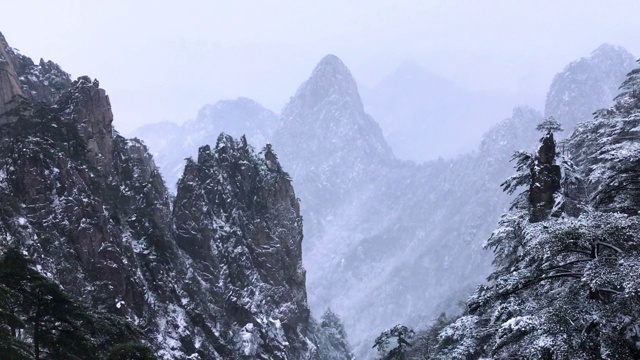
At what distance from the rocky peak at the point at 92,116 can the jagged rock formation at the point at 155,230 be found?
10 centimetres

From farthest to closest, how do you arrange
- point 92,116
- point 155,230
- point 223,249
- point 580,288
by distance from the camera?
1. point 223,249
2. point 92,116
3. point 155,230
4. point 580,288

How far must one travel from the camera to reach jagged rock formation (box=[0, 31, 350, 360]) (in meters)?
32.2

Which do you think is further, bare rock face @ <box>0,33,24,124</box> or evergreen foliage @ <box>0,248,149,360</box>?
bare rock face @ <box>0,33,24,124</box>

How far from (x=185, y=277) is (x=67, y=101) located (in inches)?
656

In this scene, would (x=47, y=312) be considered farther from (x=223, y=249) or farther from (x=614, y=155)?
(x=223, y=249)

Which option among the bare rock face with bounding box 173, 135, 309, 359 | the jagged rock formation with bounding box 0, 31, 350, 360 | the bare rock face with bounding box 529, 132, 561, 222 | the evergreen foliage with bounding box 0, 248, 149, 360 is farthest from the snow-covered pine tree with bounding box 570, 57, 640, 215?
the bare rock face with bounding box 173, 135, 309, 359

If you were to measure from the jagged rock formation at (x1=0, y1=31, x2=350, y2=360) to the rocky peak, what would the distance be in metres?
0.10

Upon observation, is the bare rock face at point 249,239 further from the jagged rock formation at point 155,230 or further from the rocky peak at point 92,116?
the rocky peak at point 92,116

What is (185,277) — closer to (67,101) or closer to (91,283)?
(91,283)

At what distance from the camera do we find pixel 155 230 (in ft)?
132

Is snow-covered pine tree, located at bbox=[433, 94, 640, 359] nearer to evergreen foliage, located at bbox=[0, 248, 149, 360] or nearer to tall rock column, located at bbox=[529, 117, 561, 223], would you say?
tall rock column, located at bbox=[529, 117, 561, 223]

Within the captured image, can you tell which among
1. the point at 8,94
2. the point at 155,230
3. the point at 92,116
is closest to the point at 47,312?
the point at 155,230

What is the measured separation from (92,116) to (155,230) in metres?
10.4

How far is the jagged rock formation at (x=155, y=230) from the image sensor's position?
32.2 metres
